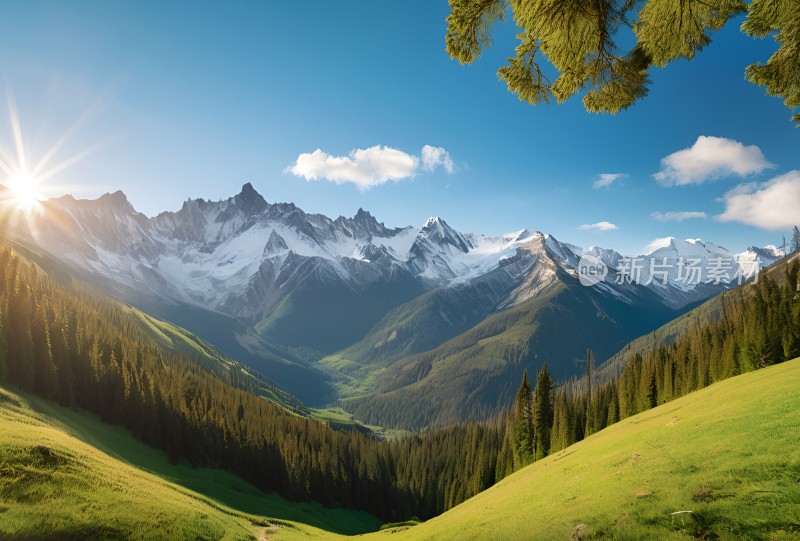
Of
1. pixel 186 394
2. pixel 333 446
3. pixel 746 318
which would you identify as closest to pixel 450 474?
pixel 333 446

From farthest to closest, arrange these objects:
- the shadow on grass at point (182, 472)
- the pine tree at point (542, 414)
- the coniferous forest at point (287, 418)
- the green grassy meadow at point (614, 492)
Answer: the pine tree at point (542, 414) < the coniferous forest at point (287, 418) < the shadow on grass at point (182, 472) < the green grassy meadow at point (614, 492)

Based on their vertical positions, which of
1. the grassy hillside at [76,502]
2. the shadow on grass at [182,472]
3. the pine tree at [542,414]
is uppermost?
the pine tree at [542,414]

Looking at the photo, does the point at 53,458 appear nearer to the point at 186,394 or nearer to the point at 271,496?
the point at 271,496

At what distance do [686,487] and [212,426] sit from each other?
117 m

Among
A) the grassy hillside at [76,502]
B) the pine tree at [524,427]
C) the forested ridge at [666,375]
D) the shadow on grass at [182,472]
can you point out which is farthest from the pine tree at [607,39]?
the pine tree at [524,427]

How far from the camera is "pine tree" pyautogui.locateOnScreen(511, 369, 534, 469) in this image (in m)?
96.0

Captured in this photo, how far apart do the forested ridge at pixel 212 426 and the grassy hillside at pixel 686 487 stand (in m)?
85.9

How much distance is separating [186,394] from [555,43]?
13659cm

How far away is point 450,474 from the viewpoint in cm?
14488

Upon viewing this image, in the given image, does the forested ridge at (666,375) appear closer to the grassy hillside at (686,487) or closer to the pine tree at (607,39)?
the grassy hillside at (686,487)

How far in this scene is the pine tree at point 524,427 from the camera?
315ft

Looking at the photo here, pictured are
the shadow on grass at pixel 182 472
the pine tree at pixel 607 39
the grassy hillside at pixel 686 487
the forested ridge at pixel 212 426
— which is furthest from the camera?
the forested ridge at pixel 212 426

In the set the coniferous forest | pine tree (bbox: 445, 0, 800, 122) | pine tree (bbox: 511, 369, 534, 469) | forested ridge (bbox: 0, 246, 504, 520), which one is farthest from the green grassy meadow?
pine tree (bbox: 511, 369, 534, 469)

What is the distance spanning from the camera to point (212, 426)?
111 metres
